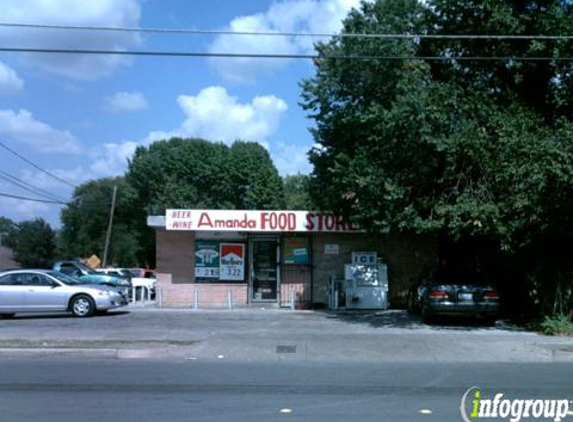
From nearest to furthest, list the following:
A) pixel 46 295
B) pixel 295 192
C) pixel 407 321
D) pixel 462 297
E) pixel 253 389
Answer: pixel 253 389 → pixel 462 297 → pixel 407 321 → pixel 46 295 → pixel 295 192

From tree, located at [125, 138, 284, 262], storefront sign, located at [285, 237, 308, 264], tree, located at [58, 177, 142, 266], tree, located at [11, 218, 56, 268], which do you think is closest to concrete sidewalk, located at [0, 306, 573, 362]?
storefront sign, located at [285, 237, 308, 264]

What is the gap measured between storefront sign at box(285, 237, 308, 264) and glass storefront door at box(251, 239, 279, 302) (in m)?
0.42

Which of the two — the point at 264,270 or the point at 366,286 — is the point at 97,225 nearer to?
the point at 264,270

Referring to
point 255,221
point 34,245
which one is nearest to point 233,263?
point 255,221

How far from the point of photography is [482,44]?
18734 mm

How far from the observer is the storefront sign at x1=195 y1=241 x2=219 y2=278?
81.5 feet

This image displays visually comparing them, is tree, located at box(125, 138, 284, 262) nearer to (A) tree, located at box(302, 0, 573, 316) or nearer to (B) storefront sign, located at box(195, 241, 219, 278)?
(B) storefront sign, located at box(195, 241, 219, 278)

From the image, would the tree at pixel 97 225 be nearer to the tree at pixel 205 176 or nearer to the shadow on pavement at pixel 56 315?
the tree at pixel 205 176

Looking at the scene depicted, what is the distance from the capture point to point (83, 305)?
806 inches

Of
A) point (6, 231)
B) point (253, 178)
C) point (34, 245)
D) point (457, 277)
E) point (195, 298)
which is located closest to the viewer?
point (457, 277)

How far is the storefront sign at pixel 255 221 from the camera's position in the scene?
78.0ft

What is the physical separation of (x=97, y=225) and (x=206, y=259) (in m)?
60.6

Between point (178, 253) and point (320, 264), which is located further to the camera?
point (178, 253)

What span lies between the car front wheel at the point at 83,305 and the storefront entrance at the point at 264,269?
630 cm
